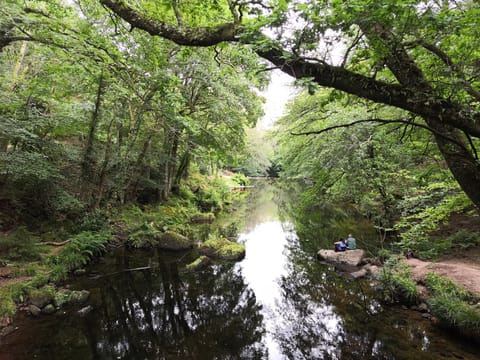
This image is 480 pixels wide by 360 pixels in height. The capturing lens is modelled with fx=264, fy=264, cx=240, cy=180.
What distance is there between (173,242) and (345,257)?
22.6 ft

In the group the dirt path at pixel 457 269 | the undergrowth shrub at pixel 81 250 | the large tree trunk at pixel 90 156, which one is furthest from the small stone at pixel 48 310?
the dirt path at pixel 457 269

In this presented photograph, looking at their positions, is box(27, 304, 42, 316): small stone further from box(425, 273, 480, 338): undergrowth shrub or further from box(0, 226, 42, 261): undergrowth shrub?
box(425, 273, 480, 338): undergrowth shrub

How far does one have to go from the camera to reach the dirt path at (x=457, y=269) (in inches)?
265

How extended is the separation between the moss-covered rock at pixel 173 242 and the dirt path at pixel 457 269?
8222mm

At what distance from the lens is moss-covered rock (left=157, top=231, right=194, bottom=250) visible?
36.6ft

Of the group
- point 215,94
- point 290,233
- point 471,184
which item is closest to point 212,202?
point 290,233

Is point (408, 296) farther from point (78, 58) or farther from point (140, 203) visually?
point (140, 203)

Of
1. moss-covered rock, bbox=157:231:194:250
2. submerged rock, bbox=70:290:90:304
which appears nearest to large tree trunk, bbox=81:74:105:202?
moss-covered rock, bbox=157:231:194:250

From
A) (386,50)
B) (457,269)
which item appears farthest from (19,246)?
(457,269)

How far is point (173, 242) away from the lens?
11.2m

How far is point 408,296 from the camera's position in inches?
268

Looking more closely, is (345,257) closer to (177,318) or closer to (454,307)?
(454,307)

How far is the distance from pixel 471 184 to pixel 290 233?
12.7m

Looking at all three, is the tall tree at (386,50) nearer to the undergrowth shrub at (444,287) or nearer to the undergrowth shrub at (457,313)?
the undergrowth shrub at (457,313)
